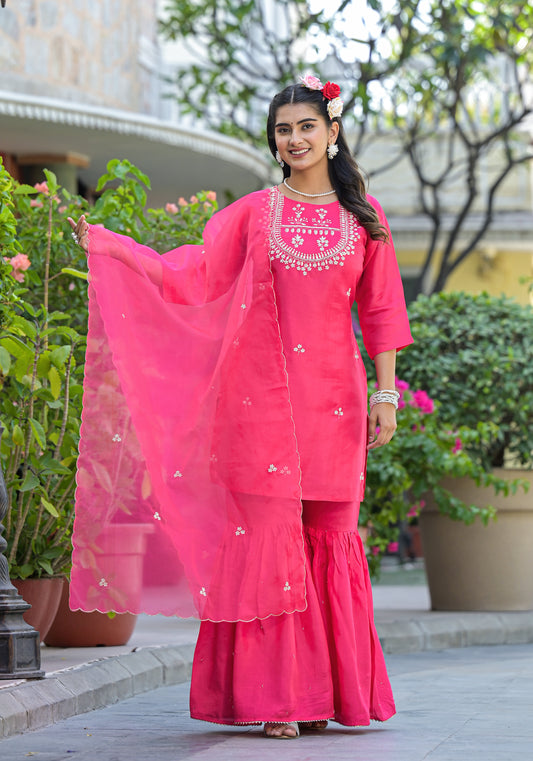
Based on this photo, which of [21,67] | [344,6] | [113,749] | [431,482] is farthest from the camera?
[344,6]

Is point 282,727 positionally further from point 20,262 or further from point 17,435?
point 20,262

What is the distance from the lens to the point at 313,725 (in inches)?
170

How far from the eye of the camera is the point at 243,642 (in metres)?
4.17

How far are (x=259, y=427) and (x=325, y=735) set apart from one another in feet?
3.15

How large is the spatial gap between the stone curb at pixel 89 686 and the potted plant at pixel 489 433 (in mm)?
2591

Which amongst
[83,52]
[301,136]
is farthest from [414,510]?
[83,52]

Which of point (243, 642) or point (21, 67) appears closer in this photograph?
point (243, 642)

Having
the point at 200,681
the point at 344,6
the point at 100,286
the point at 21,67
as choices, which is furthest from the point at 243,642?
the point at 344,6

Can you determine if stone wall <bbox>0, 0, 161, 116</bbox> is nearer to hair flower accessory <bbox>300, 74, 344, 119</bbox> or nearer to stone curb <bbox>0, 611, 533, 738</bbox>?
stone curb <bbox>0, 611, 533, 738</bbox>

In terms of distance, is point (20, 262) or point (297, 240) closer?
point (297, 240)

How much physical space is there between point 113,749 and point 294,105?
2078 millimetres

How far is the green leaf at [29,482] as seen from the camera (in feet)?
17.0

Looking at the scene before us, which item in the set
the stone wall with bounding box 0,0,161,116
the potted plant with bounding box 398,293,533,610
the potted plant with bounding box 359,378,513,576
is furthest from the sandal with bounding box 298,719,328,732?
the stone wall with bounding box 0,0,161,116

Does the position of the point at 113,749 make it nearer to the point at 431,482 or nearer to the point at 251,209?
the point at 251,209
